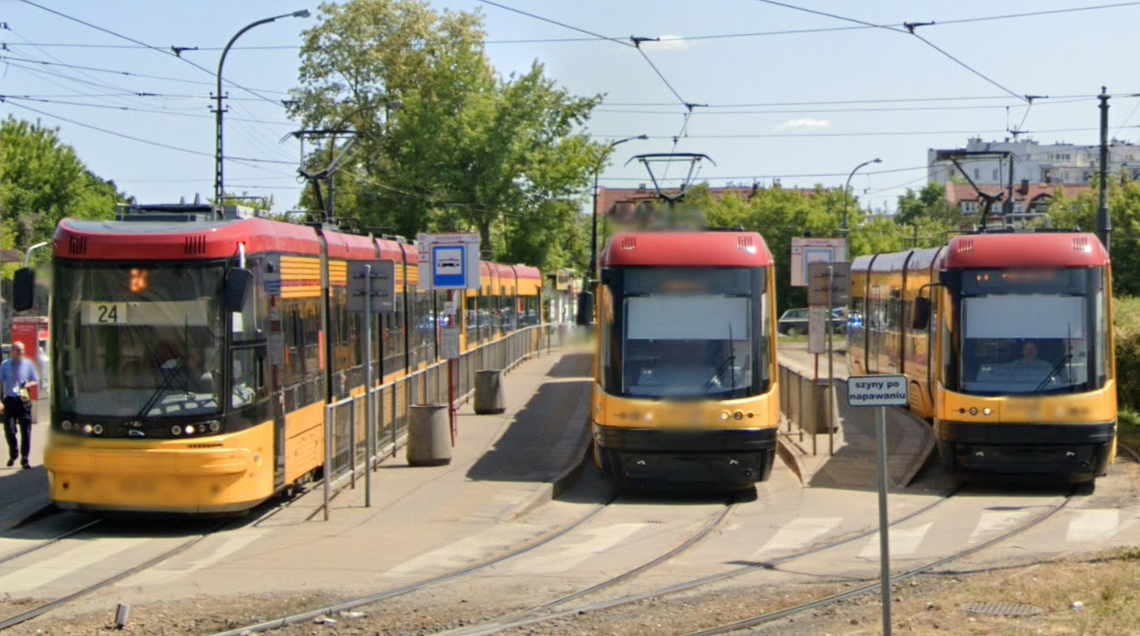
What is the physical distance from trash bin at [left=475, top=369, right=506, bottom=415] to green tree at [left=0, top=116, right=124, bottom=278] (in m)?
46.8

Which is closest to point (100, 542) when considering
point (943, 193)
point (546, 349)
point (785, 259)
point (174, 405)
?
point (174, 405)

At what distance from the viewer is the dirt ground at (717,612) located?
9.95 metres

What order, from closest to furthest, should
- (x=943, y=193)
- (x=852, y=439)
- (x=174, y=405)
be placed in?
1. (x=174, y=405)
2. (x=852, y=439)
3. (x=943, y=193)

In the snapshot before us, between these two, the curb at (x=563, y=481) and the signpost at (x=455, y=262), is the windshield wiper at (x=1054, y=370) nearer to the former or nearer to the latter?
the curb at (x=563, y=481)

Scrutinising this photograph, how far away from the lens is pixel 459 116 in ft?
164

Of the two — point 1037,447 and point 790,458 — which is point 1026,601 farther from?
point 790,458

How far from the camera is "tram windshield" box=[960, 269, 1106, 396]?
17.3 metres

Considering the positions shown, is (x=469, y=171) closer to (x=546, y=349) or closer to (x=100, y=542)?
(x=546, y=349)

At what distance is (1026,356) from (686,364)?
13.7ft

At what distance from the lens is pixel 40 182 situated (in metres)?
72.5

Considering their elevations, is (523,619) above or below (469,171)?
below

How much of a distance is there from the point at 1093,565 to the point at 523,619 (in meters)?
5.11

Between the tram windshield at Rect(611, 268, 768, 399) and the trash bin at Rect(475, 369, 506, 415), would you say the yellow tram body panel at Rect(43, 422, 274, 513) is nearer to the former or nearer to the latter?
the tram windshield at Rect(611, 268, 768, 399)

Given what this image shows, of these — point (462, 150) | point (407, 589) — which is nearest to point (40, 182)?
point (462, 150)
